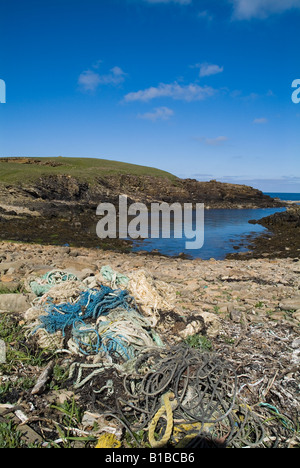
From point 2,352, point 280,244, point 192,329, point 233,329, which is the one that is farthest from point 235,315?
point 280,244

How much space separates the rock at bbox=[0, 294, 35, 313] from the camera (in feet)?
15.3

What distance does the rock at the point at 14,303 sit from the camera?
466 cm

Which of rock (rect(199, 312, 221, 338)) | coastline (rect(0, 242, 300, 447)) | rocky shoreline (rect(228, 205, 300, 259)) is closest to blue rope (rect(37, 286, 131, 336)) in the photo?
coastline (rect(0, 242, 300, 447))

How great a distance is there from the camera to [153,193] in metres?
50.3

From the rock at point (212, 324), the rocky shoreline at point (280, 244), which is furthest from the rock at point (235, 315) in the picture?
the rocky shoreline at point (280, 244)

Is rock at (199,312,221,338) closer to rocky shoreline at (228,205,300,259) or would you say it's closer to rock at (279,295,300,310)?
rock at (279,295,300,310)

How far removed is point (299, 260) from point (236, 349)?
999cm

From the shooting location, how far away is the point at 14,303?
15.4 ft

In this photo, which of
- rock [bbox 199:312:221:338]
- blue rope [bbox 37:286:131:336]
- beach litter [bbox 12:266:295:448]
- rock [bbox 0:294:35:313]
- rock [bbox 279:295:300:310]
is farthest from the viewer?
rock [bbox 279:295:300:310]

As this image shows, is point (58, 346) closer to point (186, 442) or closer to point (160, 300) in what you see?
point (160, 300)

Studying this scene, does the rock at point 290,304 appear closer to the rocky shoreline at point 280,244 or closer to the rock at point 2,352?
the rock at point 2,352

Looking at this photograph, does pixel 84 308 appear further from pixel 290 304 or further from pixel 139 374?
pixel 290 304
